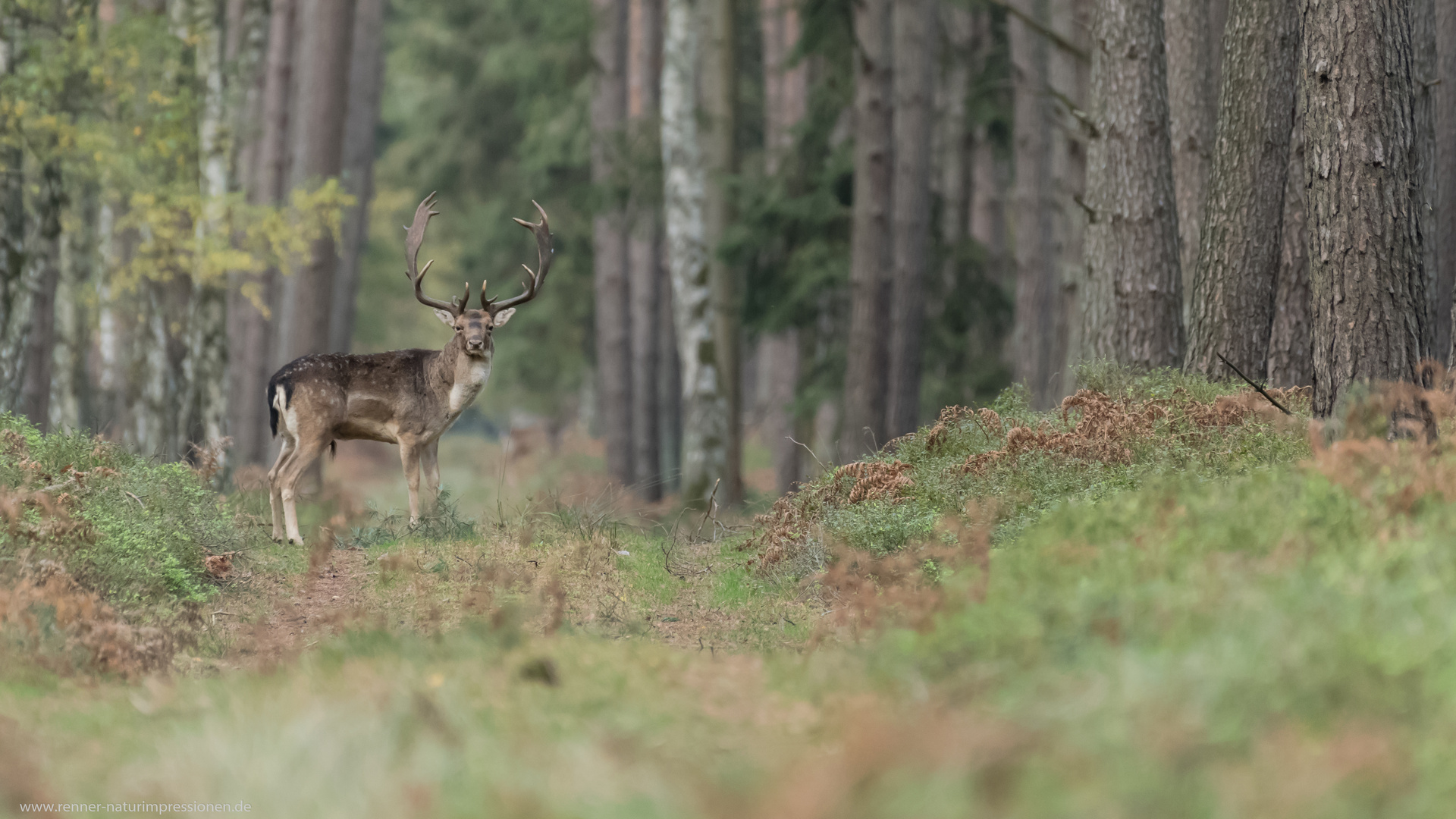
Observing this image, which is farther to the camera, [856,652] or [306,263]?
[306,263]

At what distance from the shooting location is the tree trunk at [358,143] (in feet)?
79.8

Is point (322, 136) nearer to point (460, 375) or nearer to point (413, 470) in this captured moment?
point (460, 375)

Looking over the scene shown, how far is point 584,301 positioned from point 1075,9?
1501 centimetres

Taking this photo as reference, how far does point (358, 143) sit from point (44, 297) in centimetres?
778

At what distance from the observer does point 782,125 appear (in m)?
26.9

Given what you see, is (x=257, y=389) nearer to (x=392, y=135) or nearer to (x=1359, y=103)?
(x=1359, y=103)

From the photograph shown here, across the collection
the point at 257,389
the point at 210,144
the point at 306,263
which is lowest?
the point at 257,389

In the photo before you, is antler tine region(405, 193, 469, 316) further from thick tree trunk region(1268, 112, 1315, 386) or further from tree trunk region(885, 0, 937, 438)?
tree trunk region(885, 0, 937, 438)

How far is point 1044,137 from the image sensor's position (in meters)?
20.5

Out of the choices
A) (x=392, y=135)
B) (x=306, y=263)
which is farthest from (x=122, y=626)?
(x=392, y=135)

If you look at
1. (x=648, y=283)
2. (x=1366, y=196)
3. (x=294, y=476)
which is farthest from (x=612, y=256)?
(x=1366, y=196)

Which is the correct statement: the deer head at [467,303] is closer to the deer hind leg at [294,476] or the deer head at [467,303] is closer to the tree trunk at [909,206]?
the deer hind leg at [294,476]

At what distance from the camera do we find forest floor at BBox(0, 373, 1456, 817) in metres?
3.53

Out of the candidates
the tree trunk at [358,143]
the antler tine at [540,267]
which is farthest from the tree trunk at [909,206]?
the tree trunk at [358,143]
